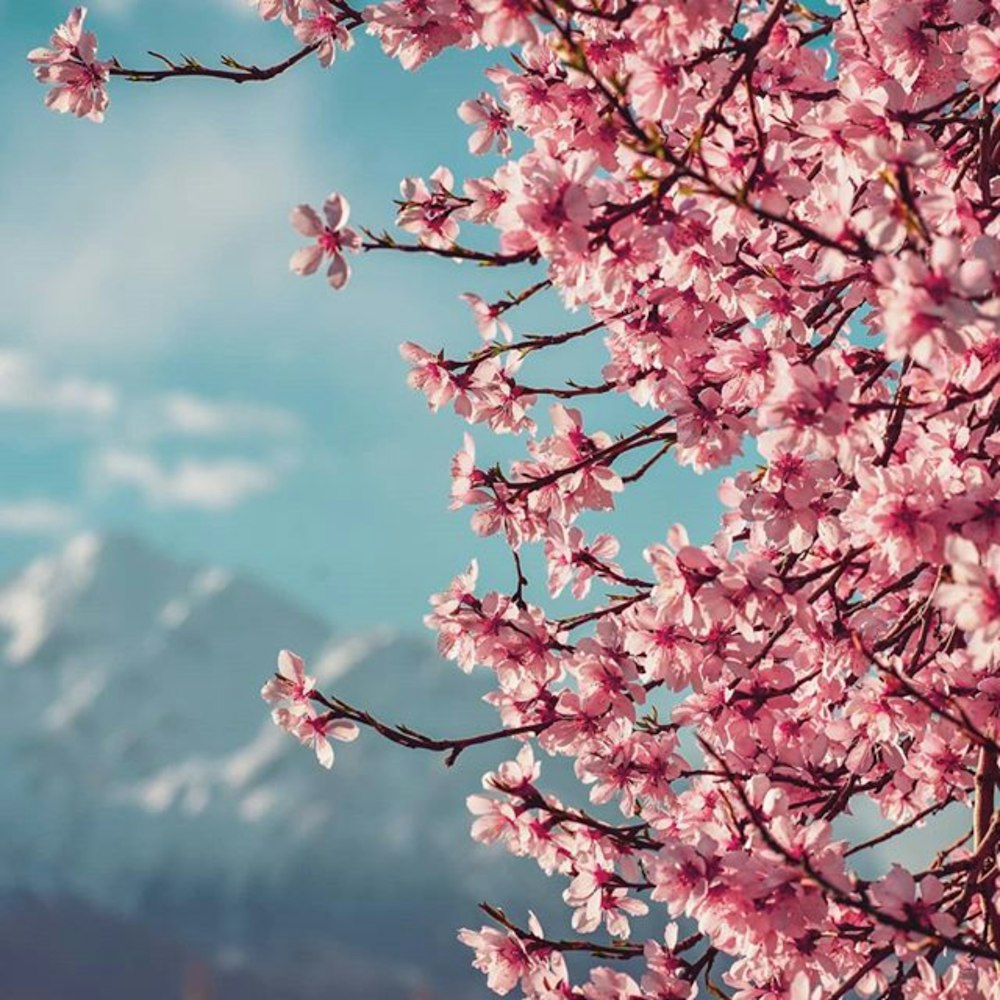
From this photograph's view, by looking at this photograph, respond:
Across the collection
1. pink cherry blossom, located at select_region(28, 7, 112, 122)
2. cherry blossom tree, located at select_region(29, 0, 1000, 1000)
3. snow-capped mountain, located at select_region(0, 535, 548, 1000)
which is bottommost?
cherry blossom tree, located at select_region(29, 0, 1000, 1000)

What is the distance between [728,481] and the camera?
4180 mm

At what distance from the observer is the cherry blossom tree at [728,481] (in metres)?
3.02

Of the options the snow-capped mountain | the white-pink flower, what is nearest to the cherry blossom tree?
the white-pink flower

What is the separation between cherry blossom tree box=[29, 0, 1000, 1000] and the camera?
302cm

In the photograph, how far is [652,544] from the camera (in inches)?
127

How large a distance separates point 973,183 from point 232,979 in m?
169

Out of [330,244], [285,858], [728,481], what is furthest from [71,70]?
[285,858]

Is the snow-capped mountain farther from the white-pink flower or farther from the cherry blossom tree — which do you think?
the white-pink flower

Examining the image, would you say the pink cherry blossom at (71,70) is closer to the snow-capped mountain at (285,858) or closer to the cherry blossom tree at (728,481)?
the cherry blossom tree at (728,481)

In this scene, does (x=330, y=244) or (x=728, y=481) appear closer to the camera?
(x=330, y=244)

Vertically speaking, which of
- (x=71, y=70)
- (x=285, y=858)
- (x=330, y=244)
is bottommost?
(x=330, y=244)

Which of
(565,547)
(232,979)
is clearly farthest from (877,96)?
(232,979)

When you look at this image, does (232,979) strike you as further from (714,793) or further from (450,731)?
(714,793)

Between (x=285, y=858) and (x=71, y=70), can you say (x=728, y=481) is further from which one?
(x=285, y=858)
